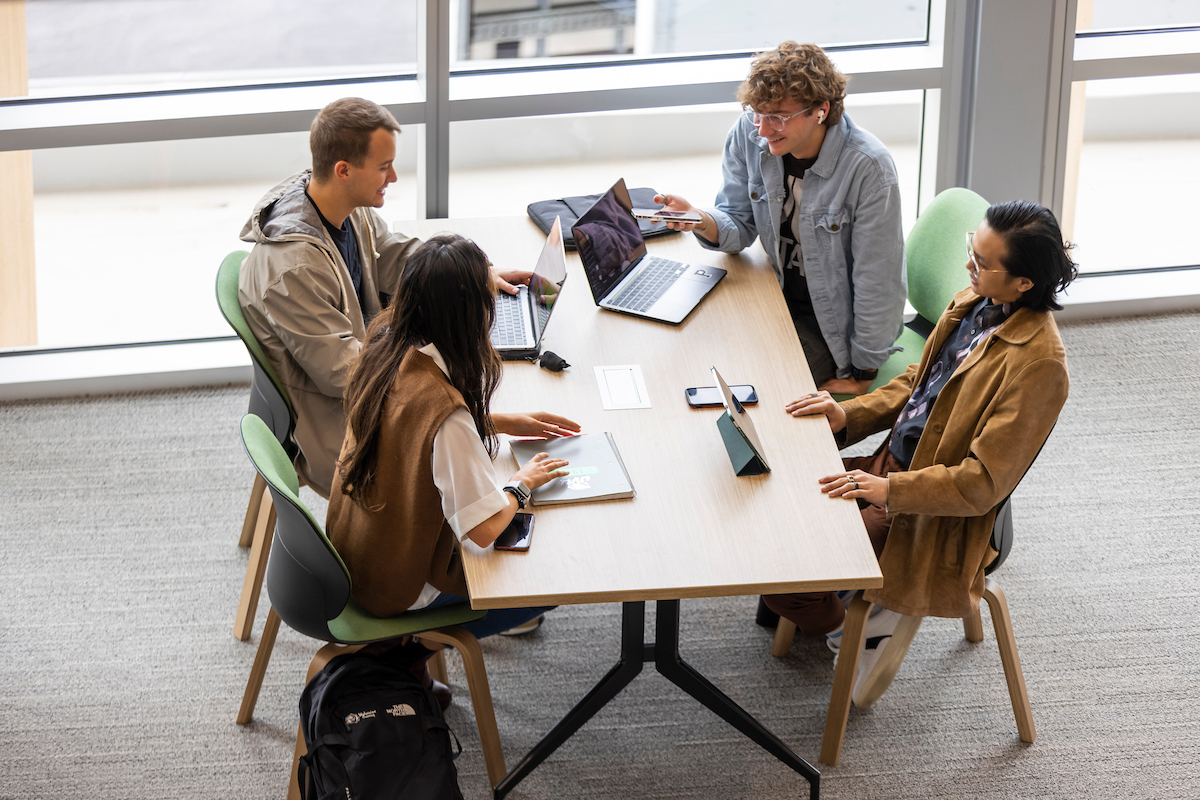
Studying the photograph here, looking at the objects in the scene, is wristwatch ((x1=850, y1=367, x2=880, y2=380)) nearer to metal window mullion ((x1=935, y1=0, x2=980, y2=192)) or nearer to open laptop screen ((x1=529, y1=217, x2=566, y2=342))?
open laptop screen ((x1=529, y1=217, x2=566, y2=342))

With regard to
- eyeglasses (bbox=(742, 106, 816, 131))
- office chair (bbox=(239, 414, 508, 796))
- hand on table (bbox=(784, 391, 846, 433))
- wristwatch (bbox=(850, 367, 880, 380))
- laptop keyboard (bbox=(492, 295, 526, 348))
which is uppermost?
eyeglasses (bbox=(742, 106, 816, 131))

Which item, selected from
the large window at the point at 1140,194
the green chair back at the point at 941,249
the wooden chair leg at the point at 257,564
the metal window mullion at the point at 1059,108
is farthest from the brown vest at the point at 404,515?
the large window at the point at 1140,194

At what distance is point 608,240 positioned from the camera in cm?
291

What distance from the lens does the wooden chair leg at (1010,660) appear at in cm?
257

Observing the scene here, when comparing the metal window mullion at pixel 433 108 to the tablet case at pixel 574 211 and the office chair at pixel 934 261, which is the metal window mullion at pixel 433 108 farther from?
the office chair at pixel 934 261

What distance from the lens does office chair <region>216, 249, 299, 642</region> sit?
8.43 feet

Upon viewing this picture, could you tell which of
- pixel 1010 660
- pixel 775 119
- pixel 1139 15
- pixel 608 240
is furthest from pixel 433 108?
pixel 1139 15

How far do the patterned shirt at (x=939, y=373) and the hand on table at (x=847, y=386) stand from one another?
1.16 feet

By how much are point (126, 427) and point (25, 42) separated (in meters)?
1.30

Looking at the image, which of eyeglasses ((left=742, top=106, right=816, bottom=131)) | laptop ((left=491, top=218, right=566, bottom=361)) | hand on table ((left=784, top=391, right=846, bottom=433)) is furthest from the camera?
eyeglasses ((left=742, top=106, right=816, bottom=131))

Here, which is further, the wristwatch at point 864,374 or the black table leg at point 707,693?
the wristwatch at point 864,374

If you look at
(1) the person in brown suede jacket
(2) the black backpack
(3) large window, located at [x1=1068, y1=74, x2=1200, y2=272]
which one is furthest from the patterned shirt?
(3) large window, located at [x1=1068, y1=74, x2=1200, y2=272]

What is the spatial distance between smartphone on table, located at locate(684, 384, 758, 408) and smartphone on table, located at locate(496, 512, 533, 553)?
538 mm

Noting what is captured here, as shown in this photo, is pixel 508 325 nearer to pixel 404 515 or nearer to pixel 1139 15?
pixel 404 515
